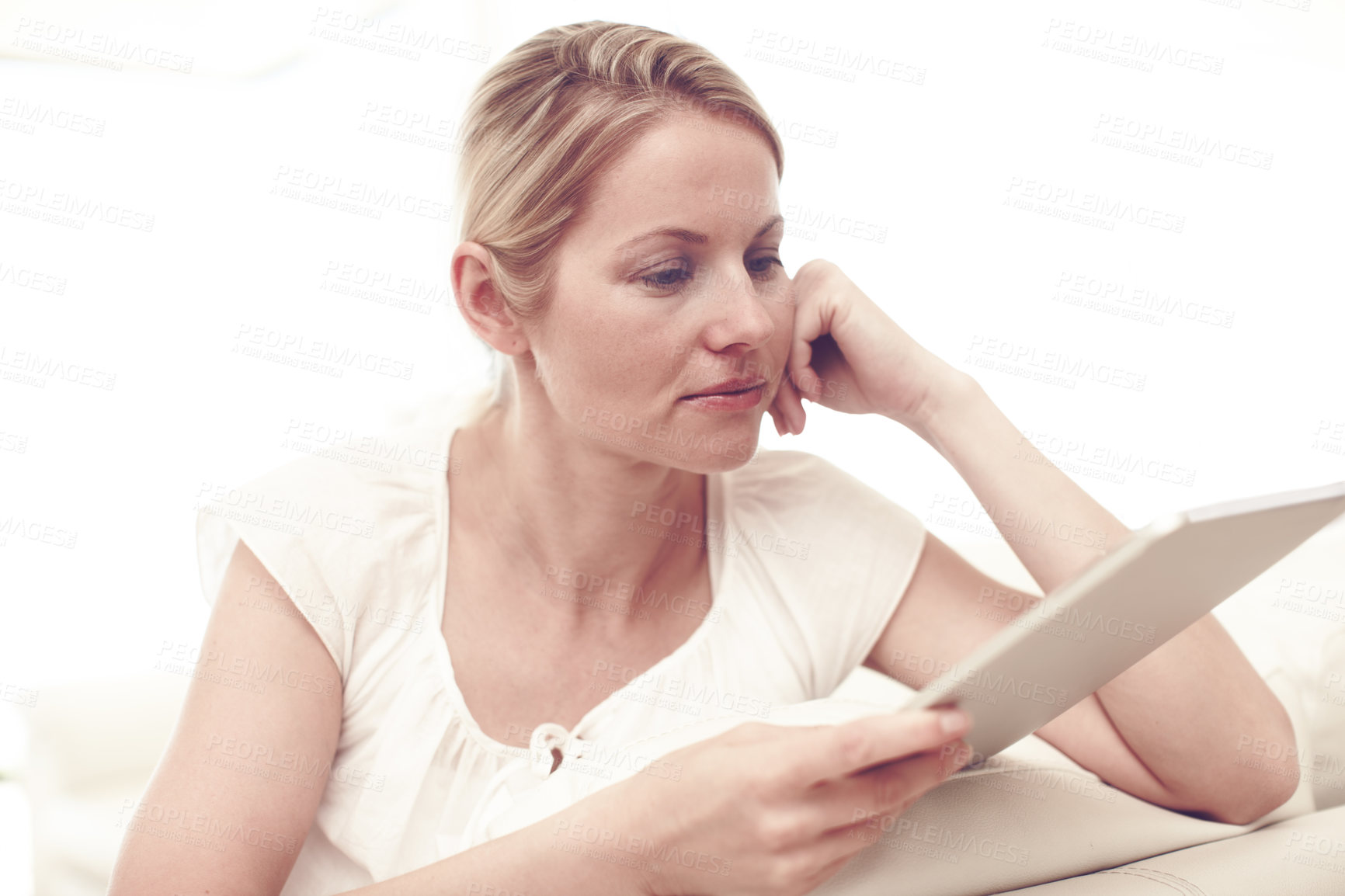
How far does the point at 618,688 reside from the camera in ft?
5.37

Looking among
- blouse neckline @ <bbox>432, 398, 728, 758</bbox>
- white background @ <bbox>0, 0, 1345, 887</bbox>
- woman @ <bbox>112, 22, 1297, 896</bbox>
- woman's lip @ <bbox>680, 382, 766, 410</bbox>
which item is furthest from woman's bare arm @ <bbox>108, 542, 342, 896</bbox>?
white background @ <bbox>0, 0, 1345, 887</bbox>

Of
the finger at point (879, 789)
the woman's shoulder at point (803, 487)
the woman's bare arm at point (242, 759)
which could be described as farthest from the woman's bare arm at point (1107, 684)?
the woman's bare arm at point (242, 759)

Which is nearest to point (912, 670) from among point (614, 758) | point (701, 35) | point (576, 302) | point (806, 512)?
point (806, 512)

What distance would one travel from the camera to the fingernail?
0.85 m

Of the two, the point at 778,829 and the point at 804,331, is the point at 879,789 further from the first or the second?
the point at 804,331

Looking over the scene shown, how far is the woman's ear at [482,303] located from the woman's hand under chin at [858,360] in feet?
1.43

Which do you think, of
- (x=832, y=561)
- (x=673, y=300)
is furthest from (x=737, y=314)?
(x=832, y=561)

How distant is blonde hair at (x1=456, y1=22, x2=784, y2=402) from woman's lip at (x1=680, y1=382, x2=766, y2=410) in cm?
27

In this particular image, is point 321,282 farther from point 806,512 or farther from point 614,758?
point 614,758

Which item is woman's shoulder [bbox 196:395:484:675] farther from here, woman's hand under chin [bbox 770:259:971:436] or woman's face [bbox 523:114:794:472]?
woman's hand under chin [bbox 770:259:971:436]

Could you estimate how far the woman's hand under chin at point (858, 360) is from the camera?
5.41 feet

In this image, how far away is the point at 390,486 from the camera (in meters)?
1.63

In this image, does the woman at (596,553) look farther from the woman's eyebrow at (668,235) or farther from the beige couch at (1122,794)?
the beige couch at (1122,794)

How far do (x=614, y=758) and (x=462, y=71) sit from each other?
347 centimetres
